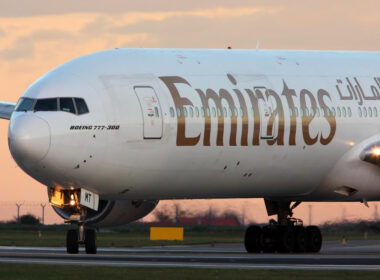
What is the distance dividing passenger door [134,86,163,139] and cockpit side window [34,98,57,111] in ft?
8.29

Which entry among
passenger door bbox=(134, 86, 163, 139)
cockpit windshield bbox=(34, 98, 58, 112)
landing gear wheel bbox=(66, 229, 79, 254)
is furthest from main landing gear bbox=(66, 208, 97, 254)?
cockpit windshield bbox=(34, 98, 58, 112)

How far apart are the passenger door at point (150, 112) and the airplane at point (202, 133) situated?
4 centimetres

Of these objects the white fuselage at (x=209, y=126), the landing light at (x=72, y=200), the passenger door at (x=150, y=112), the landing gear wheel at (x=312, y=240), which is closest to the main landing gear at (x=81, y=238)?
the landing light at (x=72, y=200)

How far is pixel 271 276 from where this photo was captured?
27.8 meters

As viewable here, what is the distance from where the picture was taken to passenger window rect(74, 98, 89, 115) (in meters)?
34.4

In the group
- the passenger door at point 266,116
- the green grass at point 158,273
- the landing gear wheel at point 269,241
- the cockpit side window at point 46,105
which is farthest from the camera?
the landing gear wheel at point 269,241

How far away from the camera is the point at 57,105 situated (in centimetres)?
3431

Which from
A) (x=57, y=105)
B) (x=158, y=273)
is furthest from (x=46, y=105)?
(x=158, y=273)

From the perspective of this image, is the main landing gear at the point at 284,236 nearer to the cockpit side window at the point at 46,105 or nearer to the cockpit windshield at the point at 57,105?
the cockpit windshield at the point at 57,105

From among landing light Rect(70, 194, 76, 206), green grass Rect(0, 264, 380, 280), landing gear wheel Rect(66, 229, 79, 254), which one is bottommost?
green grass Rect(0, 264, 380, 280)

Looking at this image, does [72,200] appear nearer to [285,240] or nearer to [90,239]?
[90,239]

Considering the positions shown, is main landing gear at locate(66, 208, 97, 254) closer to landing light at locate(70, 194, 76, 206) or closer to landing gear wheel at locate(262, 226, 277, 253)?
landing light at locate(70, 194, 76, 206)

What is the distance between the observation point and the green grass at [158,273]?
2733cm

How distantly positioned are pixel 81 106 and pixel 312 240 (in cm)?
1107
